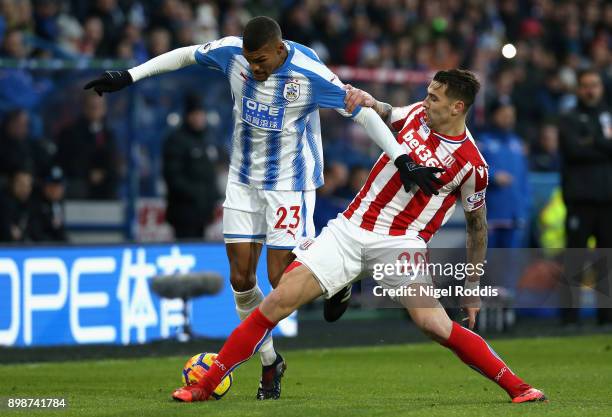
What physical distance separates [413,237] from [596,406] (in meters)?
1.46

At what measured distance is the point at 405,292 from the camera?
7.70 meters

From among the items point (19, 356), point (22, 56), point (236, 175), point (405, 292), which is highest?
point (22, 56)

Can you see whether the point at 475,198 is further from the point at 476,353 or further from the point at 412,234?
the point at 476,353

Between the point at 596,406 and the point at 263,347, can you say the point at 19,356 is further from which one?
the point at 596,406

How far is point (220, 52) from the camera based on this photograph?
27.9 ft

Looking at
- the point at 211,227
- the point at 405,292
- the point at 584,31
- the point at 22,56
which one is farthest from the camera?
the point at 584,31

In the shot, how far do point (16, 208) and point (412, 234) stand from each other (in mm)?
7312

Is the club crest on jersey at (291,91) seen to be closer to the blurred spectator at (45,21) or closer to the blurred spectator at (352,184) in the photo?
the blurred spectator at (352,184)

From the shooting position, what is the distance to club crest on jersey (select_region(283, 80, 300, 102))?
8.38 metres

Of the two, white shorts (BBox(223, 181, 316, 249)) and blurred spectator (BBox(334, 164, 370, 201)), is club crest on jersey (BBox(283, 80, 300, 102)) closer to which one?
white shorts (BBox(223, 181, 316, 249))

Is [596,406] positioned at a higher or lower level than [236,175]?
lower

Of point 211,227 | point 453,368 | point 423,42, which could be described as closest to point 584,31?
point 423,42

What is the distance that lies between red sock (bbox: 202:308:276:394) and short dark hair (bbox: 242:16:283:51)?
5.30ft

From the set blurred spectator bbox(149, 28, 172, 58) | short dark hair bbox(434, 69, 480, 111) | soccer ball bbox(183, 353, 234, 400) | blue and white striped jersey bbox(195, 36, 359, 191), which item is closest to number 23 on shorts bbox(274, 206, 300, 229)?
blue and white striped jersey bbox(195, 36, 359, 191)
